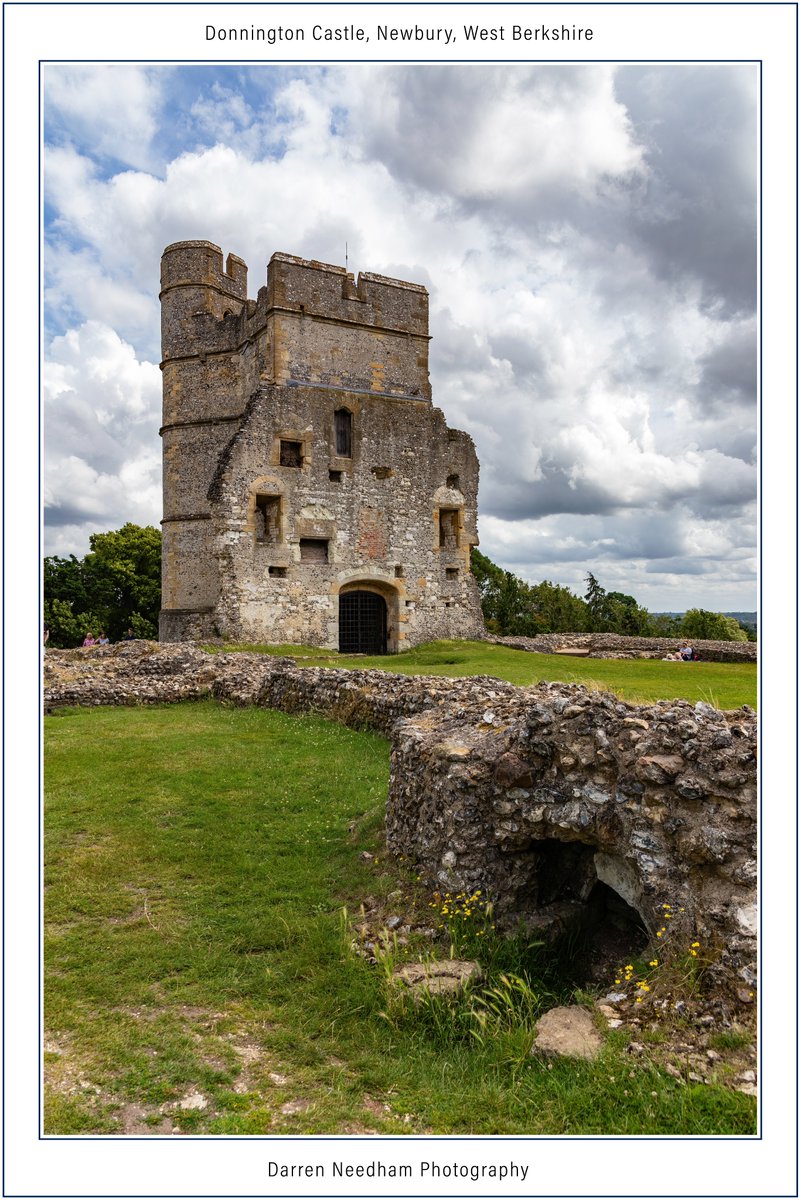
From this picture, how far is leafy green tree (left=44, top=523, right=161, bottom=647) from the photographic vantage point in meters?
38.5

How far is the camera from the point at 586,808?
16.2 feet

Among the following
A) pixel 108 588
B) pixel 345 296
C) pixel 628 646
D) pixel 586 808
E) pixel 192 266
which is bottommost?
pixel 586 808

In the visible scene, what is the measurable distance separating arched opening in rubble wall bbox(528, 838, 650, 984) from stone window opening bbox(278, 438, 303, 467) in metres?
19.8

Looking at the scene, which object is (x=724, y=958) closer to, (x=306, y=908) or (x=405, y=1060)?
(x=405, y=1060)

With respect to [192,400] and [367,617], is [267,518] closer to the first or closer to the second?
[367,617]

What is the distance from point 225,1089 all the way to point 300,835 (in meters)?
3.49

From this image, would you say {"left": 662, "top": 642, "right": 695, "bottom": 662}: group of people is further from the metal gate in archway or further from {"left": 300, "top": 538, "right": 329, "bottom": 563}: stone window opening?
{"left": 300, "top": 538, "right": 329, "bottom": 563}: stone window opening

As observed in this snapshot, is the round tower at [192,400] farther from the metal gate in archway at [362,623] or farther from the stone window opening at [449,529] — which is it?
the stone window opening at [449,529]

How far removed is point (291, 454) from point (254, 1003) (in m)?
21.0

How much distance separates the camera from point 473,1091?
3699 mm

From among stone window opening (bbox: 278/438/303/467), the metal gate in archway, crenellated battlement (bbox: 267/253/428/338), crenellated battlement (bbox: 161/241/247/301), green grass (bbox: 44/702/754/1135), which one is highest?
crenellated battlement (bbox: 161/241/247/301)
